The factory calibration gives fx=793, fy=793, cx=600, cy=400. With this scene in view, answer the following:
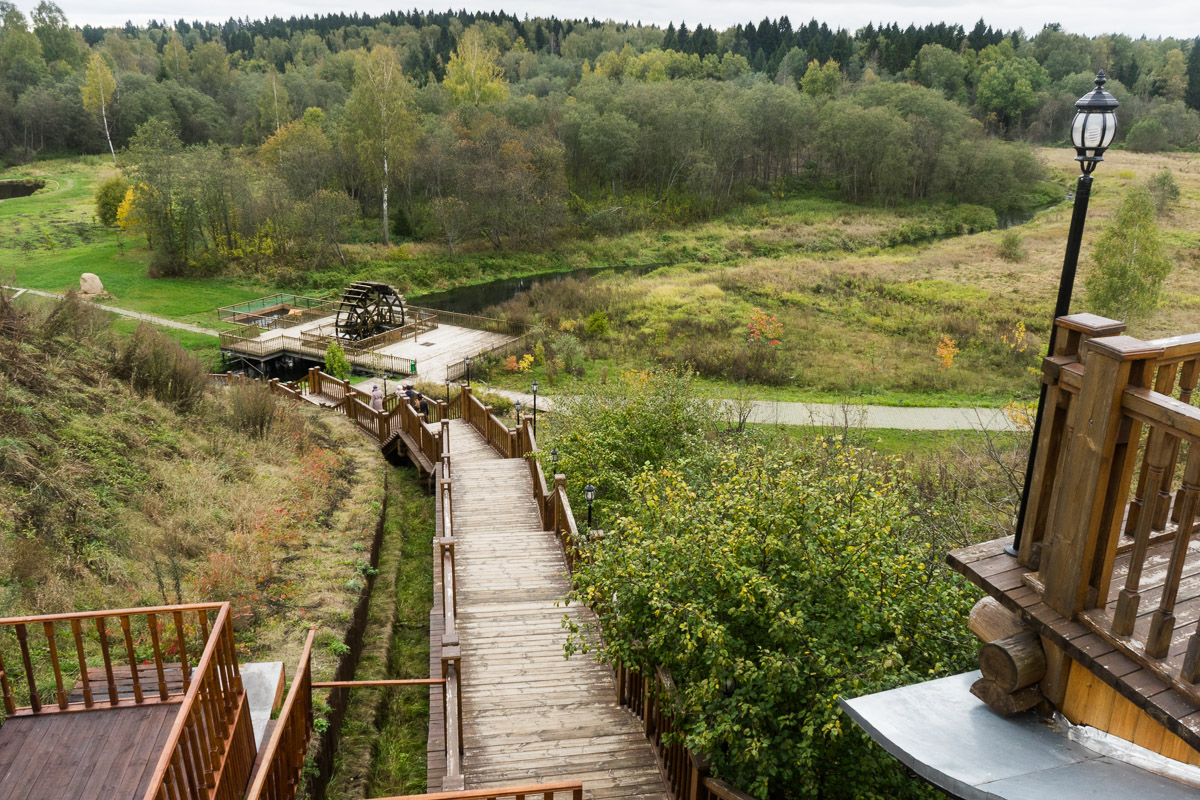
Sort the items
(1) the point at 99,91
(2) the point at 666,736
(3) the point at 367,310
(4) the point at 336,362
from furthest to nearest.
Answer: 1. (1) the point at 99,91
2. (3) the point at 367,310
3. (4) the point at 336,362
4. (2) the point at 666,736

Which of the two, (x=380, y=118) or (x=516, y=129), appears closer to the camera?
(x=380, y=118)

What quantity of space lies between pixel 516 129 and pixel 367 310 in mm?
28842

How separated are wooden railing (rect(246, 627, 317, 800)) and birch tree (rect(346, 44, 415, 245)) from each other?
50.7 metres

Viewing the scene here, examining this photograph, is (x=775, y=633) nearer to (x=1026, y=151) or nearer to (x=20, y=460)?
(x=20, y=460)

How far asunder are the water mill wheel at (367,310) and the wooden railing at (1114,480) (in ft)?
112

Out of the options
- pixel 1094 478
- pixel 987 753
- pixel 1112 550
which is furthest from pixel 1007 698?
pixel 1094 478

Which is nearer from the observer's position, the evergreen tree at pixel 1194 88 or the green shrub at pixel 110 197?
the green shrub at pixel 110 197

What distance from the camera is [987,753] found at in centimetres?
324

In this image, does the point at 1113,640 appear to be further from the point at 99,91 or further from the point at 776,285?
the point at 99,91

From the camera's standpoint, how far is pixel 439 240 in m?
56.7

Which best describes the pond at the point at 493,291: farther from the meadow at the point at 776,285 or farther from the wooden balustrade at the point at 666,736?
the wooden balustrade at the point at 666,736

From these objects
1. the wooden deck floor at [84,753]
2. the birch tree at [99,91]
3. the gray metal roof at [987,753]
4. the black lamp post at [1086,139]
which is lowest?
the wooden deck floor at [84,753]

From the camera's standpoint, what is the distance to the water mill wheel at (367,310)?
35.6 m

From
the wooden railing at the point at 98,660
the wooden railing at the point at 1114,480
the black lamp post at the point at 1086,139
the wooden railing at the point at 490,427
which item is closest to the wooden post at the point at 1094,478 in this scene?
the wooden railing at the point at 1114,480
